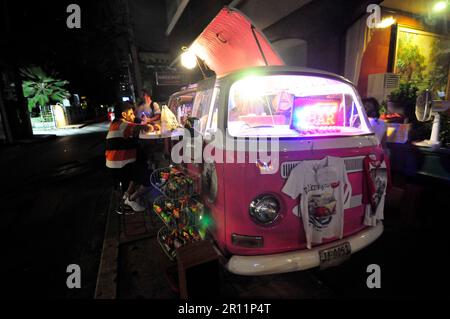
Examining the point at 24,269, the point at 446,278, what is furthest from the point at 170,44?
the point at 446,278

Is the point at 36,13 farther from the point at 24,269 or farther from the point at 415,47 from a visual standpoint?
the point at 415,47

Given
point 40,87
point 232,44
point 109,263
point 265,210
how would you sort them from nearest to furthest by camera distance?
point 265,210, point 109,263, point 232,44, point 40,87

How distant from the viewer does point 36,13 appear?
17609 millimetres

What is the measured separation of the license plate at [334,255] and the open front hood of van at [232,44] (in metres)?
3.18

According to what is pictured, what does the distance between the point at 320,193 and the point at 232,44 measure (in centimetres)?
404

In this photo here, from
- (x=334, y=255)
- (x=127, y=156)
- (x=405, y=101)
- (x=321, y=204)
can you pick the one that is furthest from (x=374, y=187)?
(x=127, y=156)

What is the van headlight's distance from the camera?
2438 mm

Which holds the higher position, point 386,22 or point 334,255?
point 386,22

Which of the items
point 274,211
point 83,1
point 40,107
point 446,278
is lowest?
point 446,278

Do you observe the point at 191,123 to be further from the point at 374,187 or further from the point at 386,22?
the point at 386,22

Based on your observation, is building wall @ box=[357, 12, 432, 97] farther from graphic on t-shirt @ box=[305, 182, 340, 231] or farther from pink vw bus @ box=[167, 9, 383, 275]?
graphic on t-shirt @ box=[305, 182, 340, 231]

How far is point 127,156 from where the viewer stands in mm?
4641

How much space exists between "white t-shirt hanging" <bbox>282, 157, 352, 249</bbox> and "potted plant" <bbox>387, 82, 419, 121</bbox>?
114 inches
